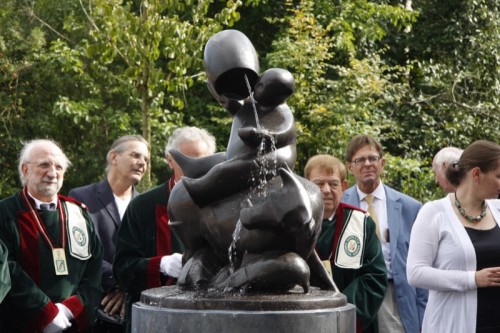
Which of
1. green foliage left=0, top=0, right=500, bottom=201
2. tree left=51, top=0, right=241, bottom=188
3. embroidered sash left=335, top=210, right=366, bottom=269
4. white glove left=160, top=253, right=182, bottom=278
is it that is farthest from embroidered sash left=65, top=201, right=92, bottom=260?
green foliage left=0, top=0, right=500, bottom=201

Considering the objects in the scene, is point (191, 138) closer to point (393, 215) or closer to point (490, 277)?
point (393, 215)

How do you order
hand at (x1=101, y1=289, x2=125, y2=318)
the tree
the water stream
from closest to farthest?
the water stream, hand at (x1=101, y1=289, x2=125, y2=318), the tree

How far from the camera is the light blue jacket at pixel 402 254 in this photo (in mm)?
6945

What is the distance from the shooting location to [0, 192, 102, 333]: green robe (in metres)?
6.46

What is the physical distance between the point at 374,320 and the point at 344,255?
463 millimetres

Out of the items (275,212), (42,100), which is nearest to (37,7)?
(42,100)

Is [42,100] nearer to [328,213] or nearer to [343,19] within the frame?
[343,19]

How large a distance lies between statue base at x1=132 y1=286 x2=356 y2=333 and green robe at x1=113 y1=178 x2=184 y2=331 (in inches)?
57.4

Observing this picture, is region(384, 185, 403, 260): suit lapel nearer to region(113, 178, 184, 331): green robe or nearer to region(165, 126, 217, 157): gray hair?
region(165, 126, 217, 157): gray hair

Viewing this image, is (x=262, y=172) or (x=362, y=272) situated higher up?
(x=262, y=172)

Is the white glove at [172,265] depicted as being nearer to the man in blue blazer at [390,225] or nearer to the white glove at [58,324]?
the white glove at [58,324]

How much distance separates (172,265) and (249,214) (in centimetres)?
148

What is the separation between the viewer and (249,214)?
4.64m

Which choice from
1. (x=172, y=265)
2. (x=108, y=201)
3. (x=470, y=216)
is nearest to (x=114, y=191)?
(x=108, y=201)
